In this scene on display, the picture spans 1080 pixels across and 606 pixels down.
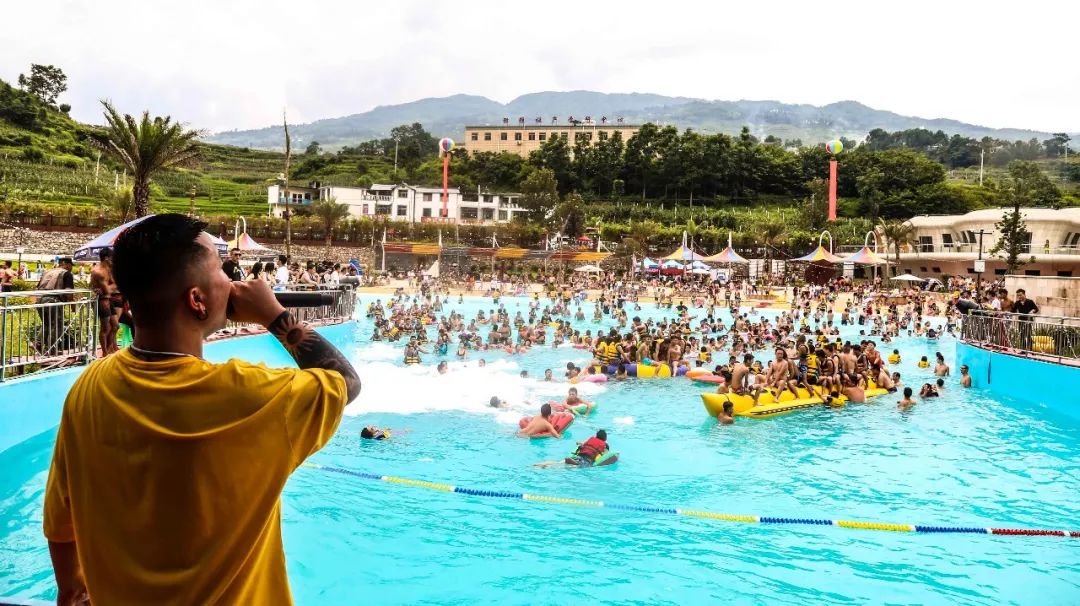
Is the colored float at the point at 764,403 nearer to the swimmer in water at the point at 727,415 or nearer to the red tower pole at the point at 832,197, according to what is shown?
the swimmer in water at the point at 727,415

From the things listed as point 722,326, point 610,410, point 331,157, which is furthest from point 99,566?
point 331,157

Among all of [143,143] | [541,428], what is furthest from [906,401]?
[143,143]

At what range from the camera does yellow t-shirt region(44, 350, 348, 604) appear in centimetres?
141

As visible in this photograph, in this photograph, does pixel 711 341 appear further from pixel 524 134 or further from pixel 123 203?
pixel 524 134

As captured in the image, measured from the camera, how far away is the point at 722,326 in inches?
A: 1057

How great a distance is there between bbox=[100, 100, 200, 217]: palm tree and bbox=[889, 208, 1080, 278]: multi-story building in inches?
1824

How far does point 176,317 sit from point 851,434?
13.4 metres

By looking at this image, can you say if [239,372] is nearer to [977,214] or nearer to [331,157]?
[977,214]

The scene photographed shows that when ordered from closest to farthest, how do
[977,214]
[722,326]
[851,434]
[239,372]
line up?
[239,372], [851,434], [722,326], [977,214]

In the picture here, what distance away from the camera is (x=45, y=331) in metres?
9.04

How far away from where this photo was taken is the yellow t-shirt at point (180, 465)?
1413mm

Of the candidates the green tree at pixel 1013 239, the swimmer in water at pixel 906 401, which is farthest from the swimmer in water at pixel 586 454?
the green tree at pixel 1013 239

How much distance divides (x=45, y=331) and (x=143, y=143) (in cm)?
1244

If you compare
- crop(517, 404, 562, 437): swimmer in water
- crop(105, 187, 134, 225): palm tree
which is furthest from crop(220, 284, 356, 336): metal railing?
crop(105, 187, 134, 225): palm tree
